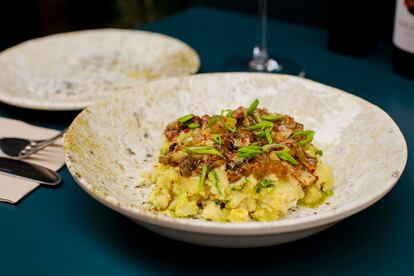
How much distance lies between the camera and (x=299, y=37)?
1714 millimetres

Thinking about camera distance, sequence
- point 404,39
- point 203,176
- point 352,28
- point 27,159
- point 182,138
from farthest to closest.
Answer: point 352,28 < point 404,39 < point 27,159 < point 182,138 < point 203,176

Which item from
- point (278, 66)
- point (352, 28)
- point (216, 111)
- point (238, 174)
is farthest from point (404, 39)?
point (238, 174)

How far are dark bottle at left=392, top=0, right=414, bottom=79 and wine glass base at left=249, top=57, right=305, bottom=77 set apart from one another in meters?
0.23

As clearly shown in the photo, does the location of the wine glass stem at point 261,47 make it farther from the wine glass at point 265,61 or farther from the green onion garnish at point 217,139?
the green onion garnish at point 217,139

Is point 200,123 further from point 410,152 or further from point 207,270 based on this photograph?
point 410,152

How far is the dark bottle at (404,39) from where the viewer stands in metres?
1.30

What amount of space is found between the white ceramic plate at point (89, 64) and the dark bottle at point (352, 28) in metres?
0.42

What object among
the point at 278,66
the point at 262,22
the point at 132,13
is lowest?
the point at 132,13

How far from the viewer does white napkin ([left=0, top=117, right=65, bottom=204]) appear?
90cm

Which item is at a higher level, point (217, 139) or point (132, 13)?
point (217, 139)

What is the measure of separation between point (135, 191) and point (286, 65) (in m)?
0.77

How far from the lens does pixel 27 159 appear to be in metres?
0.99

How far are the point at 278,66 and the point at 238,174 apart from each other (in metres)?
0.80

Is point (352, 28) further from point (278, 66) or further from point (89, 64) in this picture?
point (89, 64)
